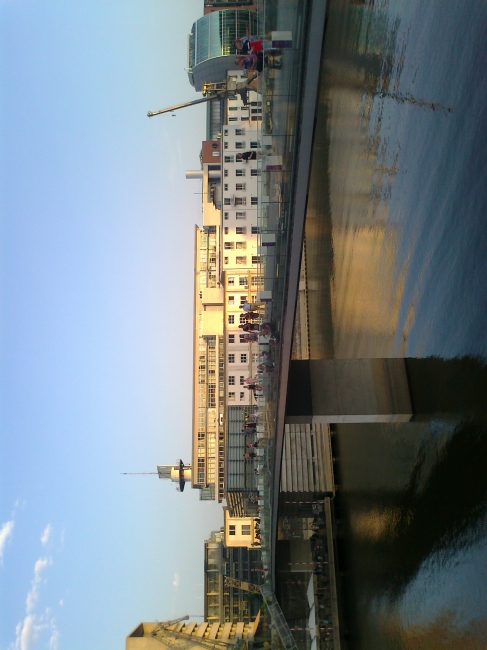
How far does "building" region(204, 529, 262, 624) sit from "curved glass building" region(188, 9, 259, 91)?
50519 millimetres

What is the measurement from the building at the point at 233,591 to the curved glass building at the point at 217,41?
5052 cm

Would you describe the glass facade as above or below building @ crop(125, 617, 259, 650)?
above

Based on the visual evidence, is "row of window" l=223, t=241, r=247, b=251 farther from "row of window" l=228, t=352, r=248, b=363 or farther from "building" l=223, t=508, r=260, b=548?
"building" l=223, t=508, r=260, b=548

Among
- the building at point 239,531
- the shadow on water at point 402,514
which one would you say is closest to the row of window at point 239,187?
the building at point 239,531

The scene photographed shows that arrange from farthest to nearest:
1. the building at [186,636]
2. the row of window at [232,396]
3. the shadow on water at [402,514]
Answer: the row of window at [232,396] < the building at [186,636] < the shadow on water at [402,514]

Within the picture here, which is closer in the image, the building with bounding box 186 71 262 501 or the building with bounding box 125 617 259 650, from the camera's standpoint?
the building with bounding box 125 617 259 650

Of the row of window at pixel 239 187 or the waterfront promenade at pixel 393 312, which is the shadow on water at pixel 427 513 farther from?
the row of window at pixel 239 187

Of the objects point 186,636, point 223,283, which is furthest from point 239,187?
point 186,636

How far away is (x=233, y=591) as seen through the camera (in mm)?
59688

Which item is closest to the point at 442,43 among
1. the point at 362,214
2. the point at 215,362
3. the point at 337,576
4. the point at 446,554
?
the point at 362,214

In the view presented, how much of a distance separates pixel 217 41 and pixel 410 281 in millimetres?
56110

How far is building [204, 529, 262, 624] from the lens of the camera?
58.2 meters

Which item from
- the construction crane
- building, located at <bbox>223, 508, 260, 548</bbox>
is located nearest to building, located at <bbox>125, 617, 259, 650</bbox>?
building, located at <bbox>223, 508, 260, 548</bbox>

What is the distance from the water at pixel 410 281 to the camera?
1117cm
